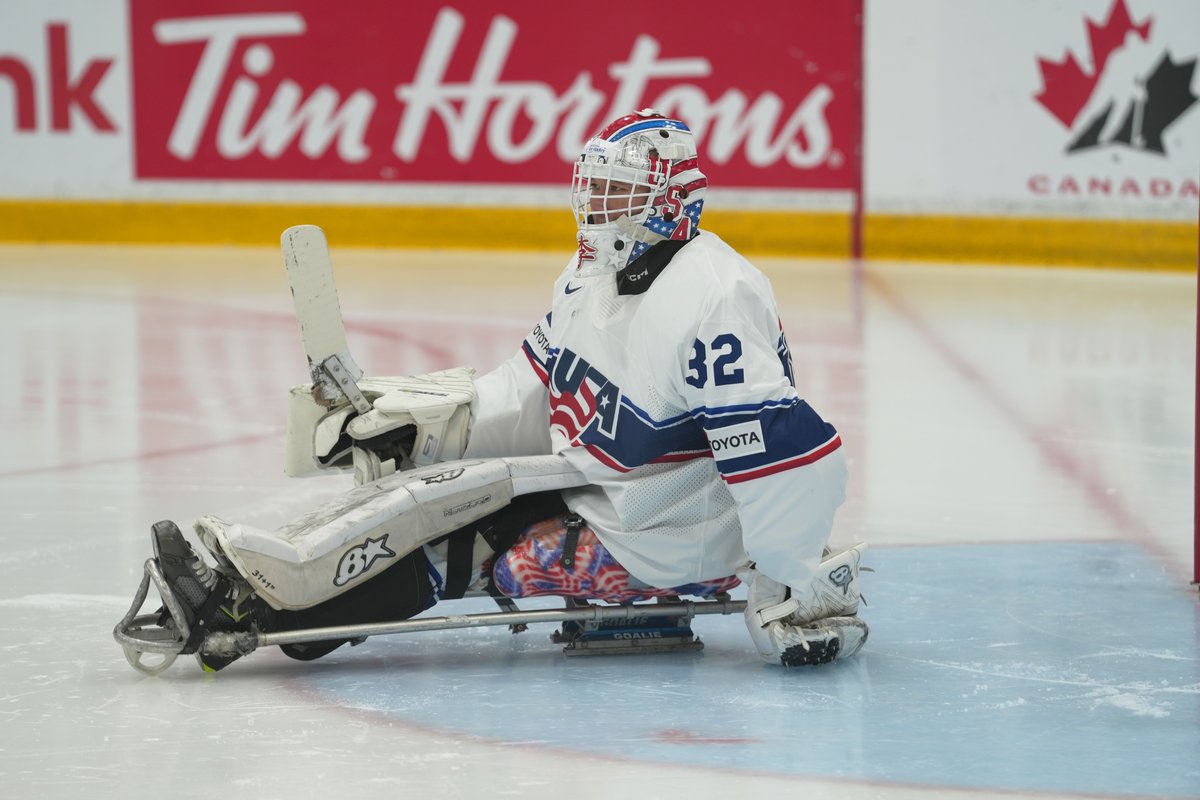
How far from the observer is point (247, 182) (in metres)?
11.6

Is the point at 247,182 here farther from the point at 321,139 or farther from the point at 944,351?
the point at 944,351

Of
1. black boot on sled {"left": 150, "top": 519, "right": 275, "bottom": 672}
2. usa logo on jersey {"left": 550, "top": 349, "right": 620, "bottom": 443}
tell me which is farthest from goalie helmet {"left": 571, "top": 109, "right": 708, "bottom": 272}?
black boot on sled {"left": 150, "top": 519, "right": 275, "bottom": 672}

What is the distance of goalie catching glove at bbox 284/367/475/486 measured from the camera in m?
3.47

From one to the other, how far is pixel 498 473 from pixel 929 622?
3.15 ft

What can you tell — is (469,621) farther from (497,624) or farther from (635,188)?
(635,188)

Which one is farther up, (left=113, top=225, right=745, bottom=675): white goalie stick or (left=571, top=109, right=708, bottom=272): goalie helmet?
(left=571, top=109, right=708, bottom=272): goalie helmet

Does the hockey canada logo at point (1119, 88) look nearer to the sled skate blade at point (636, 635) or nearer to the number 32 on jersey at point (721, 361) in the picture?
the sled skate blade at point (636, 635)

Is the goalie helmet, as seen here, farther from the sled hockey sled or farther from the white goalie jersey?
the sled hockey sled

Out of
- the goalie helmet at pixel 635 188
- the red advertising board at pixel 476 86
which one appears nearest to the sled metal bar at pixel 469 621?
the goalie helmet at pixel 635 188

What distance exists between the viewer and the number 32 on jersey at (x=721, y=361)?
3137 mm

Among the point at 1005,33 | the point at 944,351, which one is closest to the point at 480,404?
the point at 944,351

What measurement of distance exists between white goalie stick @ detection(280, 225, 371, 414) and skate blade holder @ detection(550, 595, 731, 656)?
601 mm

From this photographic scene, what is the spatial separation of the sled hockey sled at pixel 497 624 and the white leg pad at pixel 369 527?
9 cm

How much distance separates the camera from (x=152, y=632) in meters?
3.24
